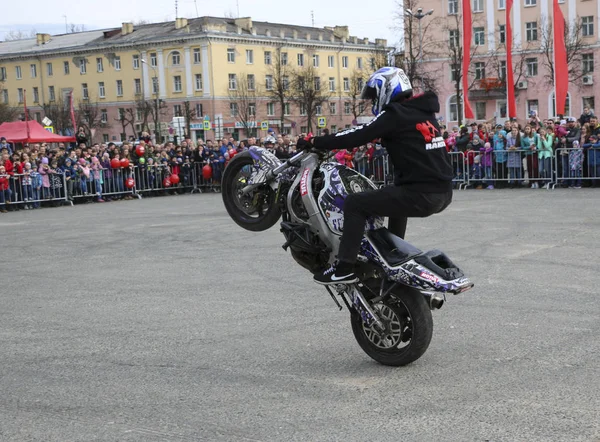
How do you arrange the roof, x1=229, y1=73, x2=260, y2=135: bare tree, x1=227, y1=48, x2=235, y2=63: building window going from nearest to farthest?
x1=229, y1=73, x2=260, y2=135: bare tree < the roof < x1=227, y1=48, x2=235, y2=63: building window

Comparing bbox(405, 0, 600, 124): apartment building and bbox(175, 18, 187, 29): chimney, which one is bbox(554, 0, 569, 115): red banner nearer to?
bbox(405, 0, 600, 124): apartment building

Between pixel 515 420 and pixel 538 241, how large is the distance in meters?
8.12

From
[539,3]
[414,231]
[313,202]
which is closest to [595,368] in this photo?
[313,202]

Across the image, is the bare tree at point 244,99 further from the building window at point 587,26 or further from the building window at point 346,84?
the building window at point 587,26

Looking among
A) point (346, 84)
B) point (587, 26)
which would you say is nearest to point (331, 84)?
point (346, 84)

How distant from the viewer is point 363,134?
5.86 metres

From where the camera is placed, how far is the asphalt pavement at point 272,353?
4969 mm

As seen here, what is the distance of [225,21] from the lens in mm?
101625

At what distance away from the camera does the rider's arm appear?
5.83 m

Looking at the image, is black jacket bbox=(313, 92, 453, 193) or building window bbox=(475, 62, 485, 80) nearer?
black jacket bbox=(313, 92, 453, 193)

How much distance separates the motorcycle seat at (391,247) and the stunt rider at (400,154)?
0.14 m

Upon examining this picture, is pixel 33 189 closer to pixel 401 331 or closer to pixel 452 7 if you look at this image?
pixel 401 331

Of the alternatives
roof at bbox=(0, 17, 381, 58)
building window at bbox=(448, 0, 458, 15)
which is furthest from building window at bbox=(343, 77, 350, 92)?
building window at bbox=(448, 0, 458, 15)

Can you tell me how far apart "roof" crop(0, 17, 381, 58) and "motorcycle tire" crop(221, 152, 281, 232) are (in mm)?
88581
